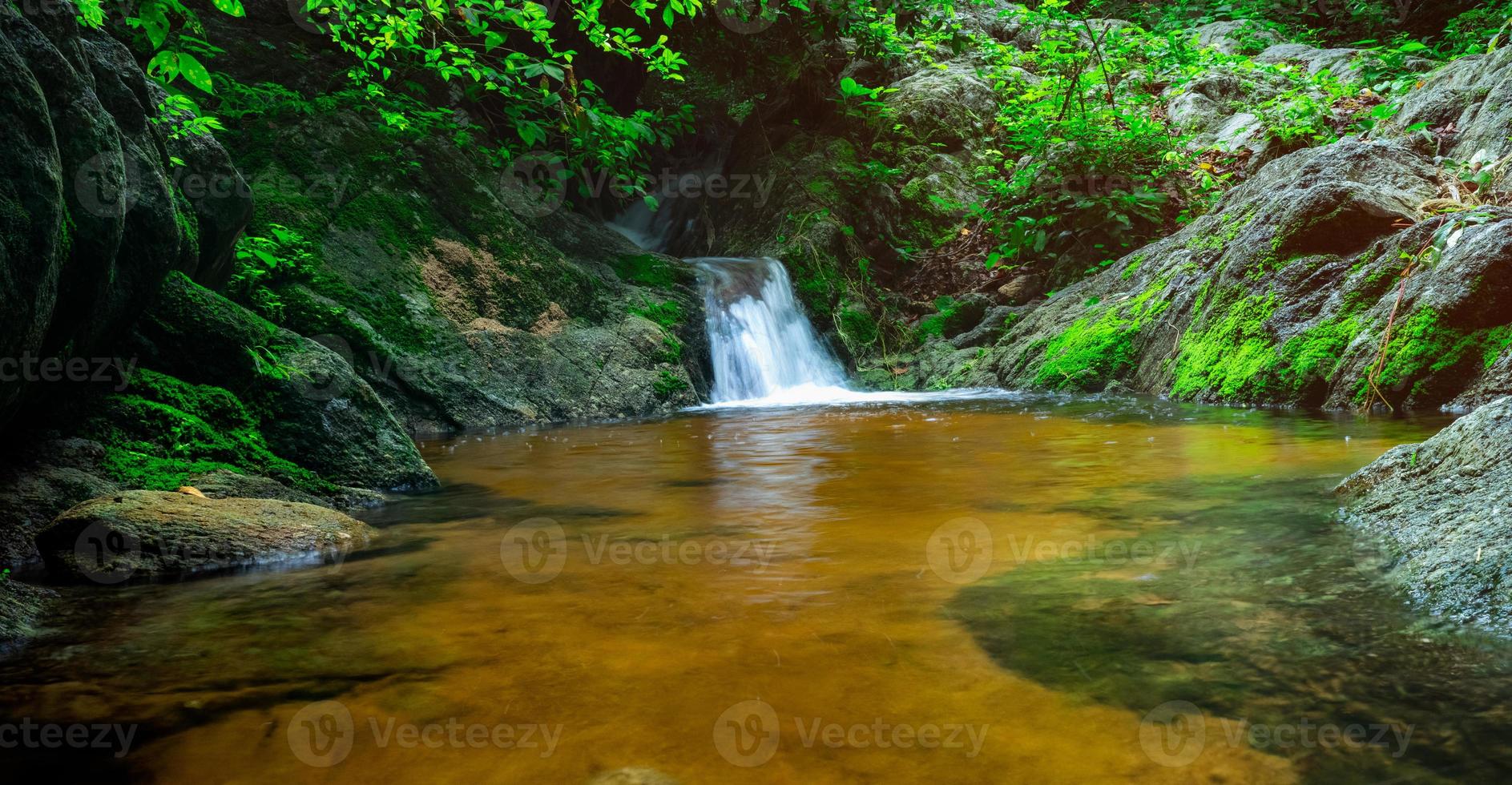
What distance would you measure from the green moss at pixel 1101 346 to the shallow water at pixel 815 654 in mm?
5617

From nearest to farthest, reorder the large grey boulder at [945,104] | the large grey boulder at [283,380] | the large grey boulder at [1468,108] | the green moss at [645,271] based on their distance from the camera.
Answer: the large grey boulder at [283,380], the large grey boulder at [1468,108], the green moss at [645,271], the large grey boulder at [945,104]

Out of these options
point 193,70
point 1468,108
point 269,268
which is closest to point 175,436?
point 193,70

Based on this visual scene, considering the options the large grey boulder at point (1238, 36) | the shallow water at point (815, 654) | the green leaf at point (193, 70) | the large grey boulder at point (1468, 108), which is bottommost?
the shallow water at point (815, 654)

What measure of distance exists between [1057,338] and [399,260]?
773cm

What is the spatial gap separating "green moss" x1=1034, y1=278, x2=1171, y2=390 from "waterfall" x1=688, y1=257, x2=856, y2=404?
2.62 m

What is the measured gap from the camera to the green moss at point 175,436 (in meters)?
4.00

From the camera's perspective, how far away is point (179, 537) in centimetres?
325

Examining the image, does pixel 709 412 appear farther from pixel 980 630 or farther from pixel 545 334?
pixel 980 630

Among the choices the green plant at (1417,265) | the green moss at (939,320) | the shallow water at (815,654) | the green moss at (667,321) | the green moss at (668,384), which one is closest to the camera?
the shallow water at (815,654)

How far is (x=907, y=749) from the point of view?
1729mm

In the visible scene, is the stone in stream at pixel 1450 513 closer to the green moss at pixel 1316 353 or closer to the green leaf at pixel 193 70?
the green moss at pixel 1316 353

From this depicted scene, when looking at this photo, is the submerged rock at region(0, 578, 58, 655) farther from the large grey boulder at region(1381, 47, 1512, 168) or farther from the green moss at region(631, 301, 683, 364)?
the large grey boulder at region(1381, 47, 1512, 168)

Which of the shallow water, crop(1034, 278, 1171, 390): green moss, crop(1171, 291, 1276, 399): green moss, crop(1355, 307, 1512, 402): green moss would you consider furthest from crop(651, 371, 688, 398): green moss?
crop(1355, 307, 1512, 402): green moss

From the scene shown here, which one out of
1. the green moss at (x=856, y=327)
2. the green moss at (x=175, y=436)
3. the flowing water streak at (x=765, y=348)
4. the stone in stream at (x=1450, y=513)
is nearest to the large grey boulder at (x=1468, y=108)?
the flowing water streak at (x=765, y=348)
